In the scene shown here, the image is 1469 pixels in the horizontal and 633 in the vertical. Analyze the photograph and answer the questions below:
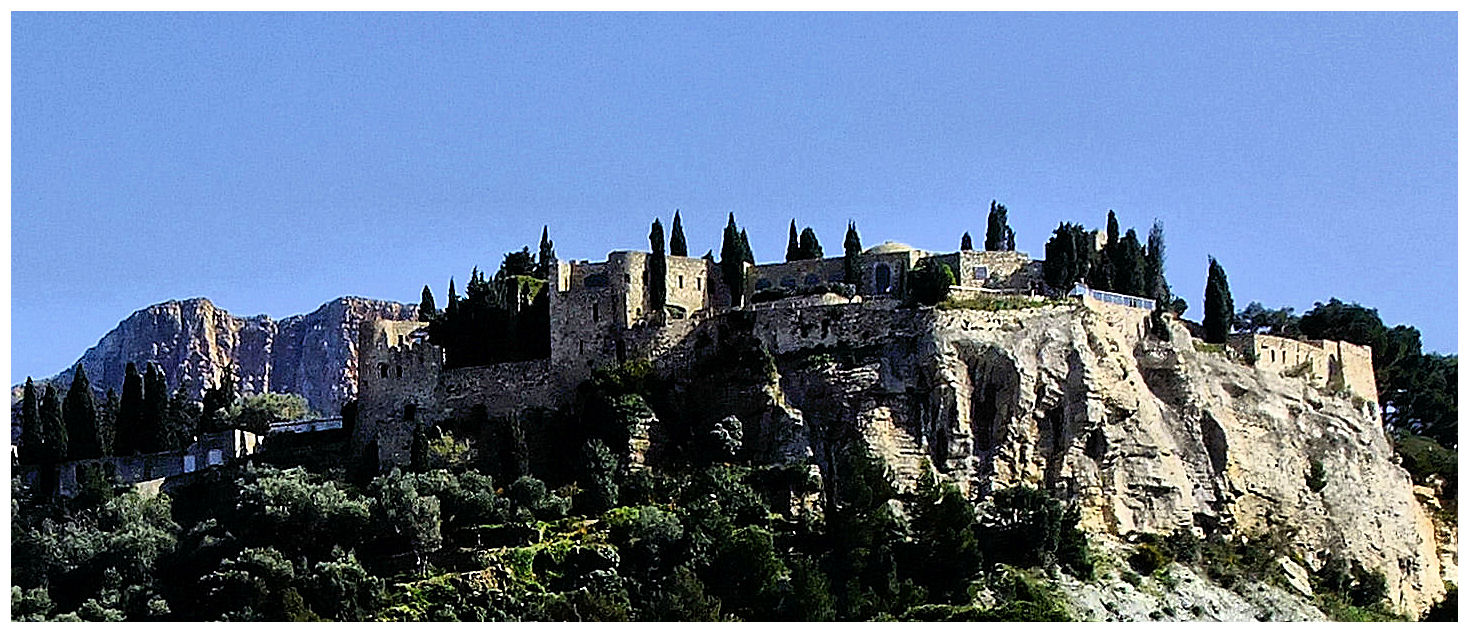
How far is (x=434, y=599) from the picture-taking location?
49.4 meters

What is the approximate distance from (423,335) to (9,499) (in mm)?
11534

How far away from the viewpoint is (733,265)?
57.8 meters

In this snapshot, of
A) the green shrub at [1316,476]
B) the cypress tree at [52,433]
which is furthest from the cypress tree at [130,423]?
the green shrub at [1316,476]

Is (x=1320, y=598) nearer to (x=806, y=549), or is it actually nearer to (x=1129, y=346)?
(x=1129, y=346)

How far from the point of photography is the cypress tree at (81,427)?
60.0m

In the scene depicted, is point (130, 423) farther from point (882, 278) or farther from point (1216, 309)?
point (1216, 309)

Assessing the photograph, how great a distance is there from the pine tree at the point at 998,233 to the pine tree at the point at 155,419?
62.0ft

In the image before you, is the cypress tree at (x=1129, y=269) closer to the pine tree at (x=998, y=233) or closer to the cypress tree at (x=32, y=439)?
the pine tree at (x=998, y=233)

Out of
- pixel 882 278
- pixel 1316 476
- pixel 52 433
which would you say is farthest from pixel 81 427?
Result: pixel 1316 476

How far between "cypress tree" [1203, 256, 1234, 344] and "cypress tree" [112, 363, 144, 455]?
2386 cm

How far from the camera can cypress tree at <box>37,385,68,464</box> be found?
196ft

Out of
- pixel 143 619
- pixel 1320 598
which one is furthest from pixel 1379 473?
pixel 143 619

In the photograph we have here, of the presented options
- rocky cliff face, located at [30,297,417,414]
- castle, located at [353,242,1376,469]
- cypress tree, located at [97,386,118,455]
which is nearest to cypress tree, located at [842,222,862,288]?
castle, located at [353,242,1376,469]

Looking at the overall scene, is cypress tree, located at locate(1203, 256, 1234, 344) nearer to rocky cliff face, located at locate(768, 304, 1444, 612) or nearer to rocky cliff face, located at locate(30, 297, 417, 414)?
rocky cliff face, located at locate(768, 304, 1444, 612)
